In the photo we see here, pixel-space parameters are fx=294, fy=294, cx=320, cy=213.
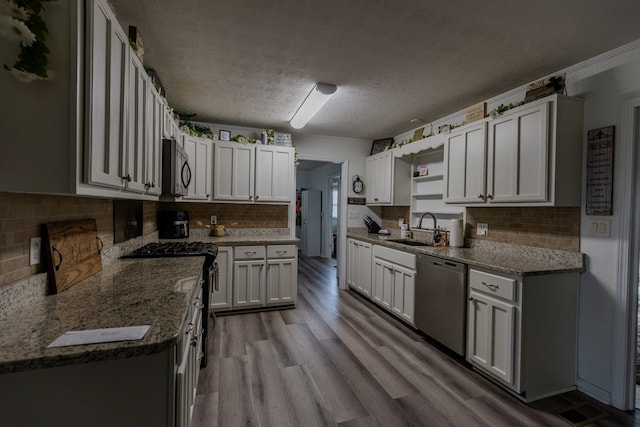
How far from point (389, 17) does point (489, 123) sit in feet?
4.68

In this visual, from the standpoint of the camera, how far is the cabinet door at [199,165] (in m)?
3.42

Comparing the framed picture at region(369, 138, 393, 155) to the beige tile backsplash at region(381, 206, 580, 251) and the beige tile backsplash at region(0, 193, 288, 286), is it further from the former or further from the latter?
the beige tile backsplash at region(0, 193, 288, 286)

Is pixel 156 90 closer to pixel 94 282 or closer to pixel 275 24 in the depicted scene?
pixel 275 24

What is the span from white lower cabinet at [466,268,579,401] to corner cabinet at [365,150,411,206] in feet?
6.19

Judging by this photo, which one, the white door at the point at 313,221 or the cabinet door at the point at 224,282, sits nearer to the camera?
the cabinet door at the point at 224,282

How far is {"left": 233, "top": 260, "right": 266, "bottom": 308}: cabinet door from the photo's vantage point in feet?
11.2

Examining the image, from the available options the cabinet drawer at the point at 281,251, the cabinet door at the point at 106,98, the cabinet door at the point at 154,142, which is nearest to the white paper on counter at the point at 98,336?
the cabinet door at the point at 106,98

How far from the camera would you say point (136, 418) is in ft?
3.13

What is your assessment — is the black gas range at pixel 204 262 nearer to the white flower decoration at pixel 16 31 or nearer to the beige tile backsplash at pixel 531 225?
the white flower decoration at pixel 16 31

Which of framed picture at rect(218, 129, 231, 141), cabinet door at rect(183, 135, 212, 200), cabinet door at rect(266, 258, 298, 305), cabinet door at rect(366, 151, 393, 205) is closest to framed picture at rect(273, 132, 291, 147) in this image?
framed picture at rect(218, 129, 231, 141)

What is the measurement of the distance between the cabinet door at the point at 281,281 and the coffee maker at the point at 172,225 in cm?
114

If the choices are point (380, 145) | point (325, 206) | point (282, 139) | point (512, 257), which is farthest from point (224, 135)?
point (325, 206)

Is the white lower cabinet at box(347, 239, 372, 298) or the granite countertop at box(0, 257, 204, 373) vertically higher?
the granite countertop at box(0, 257, 204, 373)

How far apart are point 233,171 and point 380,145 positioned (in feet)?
7.40
